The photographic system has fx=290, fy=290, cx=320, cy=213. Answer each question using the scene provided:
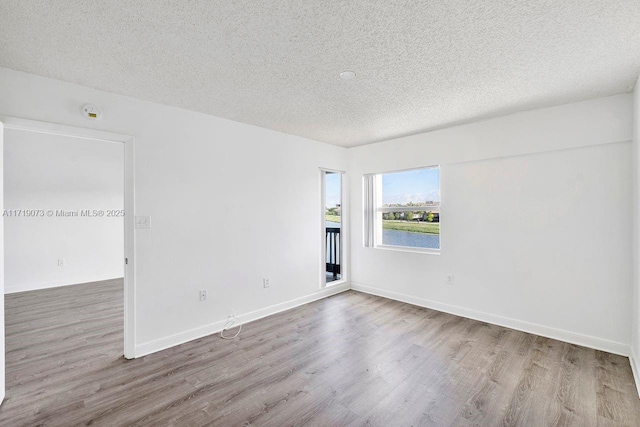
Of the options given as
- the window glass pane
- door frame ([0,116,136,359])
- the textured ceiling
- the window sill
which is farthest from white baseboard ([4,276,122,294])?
the window glass pane

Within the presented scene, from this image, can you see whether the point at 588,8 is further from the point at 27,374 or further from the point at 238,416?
the point at 27,374

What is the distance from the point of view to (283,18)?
1599 mm

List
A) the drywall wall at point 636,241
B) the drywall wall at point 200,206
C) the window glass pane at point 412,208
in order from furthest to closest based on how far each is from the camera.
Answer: the window glass pane at point 412,208 < the drywall wall at point 200,206 < the drywall wall at point 636,241

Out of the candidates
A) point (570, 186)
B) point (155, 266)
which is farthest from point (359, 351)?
point (570, 186)

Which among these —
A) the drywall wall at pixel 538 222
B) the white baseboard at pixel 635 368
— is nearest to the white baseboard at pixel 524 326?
the drywall wall at pixel 538 222

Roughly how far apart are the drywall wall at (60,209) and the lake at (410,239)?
15.0ft

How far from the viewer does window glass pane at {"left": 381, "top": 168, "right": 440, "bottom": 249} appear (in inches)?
159

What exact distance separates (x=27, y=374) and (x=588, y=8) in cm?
462

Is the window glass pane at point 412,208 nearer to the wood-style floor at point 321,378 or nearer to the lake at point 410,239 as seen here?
the lake at point 410,239

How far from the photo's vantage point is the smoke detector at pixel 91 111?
2.42m

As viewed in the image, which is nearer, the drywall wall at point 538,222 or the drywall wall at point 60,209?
the drywall wall at point 538,222

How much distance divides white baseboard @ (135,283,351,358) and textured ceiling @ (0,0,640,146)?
2334 mm

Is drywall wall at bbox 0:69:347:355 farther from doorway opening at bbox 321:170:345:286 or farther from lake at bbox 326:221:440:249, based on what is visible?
lake at bbox 326:221:440:249

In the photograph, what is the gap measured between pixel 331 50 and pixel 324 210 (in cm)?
283
